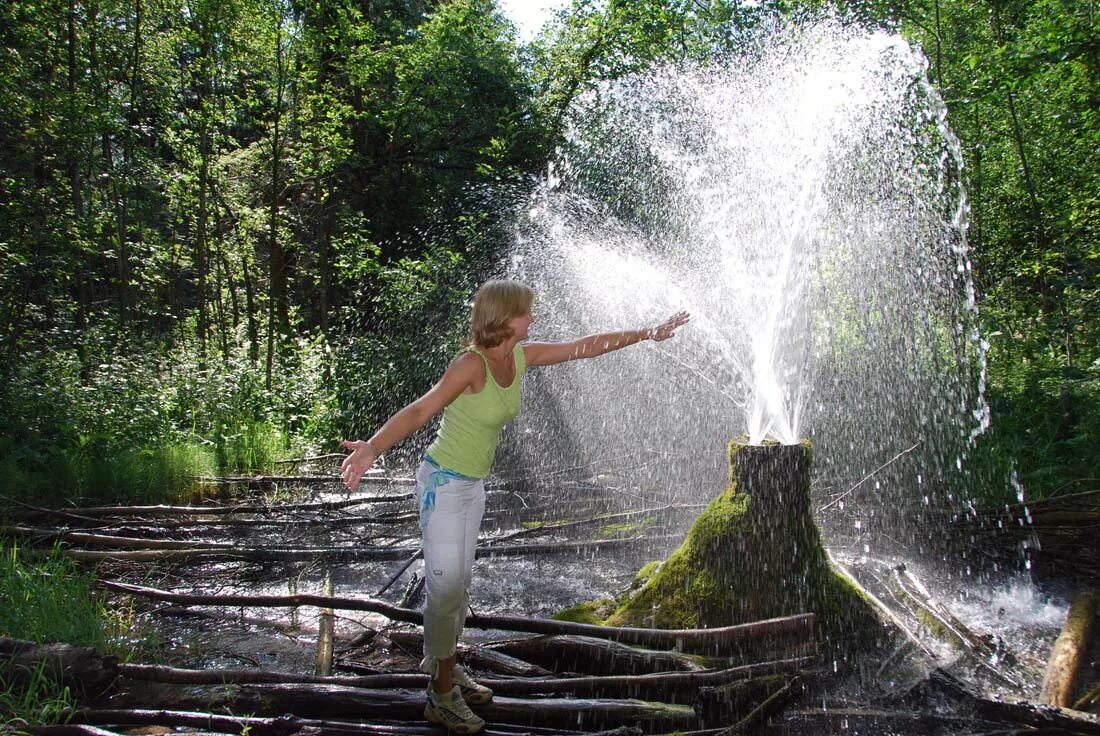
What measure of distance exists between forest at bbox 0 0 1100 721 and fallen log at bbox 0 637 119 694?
115 centimetres

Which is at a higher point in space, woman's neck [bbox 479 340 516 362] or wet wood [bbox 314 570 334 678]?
woman's neck [bbox 479 340 516 362]

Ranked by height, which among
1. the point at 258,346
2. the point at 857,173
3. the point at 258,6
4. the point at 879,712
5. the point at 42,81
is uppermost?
the point at 258,6

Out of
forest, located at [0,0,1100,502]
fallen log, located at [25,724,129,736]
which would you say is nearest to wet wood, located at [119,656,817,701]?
fallen log, located at [25,724,129,736]

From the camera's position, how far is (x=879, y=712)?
11.7ft

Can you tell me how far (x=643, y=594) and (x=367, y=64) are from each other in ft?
48.0

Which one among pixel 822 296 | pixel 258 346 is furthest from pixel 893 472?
pixel 258 346

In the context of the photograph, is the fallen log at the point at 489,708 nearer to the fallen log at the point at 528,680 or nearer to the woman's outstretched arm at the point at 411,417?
the fallen log at the point at 528,680

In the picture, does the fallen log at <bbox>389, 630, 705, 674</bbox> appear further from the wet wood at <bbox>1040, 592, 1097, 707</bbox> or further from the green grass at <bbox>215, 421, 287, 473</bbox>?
the green grass at <bbox>215, 421, 287, 473</bbox>

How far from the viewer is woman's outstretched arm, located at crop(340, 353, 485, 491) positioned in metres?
3.29

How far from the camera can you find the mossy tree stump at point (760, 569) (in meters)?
4.40

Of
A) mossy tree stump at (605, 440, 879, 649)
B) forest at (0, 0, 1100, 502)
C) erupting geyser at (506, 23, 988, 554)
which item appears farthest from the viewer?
forest at (0, 0, 1100, 502)

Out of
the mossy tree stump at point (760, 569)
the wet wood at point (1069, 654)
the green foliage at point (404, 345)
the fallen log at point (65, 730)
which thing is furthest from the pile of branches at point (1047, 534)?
the green foliage at point (404, 345)

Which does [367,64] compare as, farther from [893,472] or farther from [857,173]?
[893,472]

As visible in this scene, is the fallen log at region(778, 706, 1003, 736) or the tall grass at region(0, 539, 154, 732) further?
the fallen log at region(778, 706, 1003, 736)
